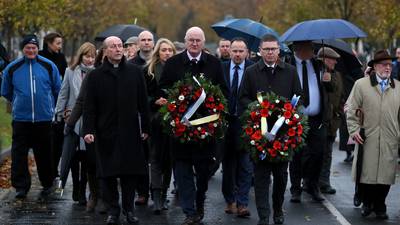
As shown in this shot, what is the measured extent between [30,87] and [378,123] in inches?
178

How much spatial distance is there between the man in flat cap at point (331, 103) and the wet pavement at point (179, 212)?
0.29 m

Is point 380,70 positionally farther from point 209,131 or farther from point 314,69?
point 209,131

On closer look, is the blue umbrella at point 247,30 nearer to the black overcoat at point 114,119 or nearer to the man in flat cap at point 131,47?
the man in flat cap at point 131,47

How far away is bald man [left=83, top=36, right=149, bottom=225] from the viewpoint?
1087cm

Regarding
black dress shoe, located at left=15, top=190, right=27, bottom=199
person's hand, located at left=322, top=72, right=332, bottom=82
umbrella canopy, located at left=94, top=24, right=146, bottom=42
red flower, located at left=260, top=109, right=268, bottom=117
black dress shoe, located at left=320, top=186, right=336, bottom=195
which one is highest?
umbrella canopy, located at left=94, top=24, right=146, bottom=42

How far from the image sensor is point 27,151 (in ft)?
43.4

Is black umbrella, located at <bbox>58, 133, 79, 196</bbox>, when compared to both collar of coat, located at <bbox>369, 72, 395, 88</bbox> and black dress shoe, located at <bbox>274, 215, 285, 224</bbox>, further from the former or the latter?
collar of coat, located at <bbox>369, 72, 395, 88</bbox>

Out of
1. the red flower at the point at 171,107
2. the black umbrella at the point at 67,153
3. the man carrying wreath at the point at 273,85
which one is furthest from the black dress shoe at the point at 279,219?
the black umbrella at the point at 67,153

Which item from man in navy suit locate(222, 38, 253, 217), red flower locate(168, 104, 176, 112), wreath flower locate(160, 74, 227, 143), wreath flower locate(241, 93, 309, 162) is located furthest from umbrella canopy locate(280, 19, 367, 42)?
red flower locate(168, 104, 176, 112)

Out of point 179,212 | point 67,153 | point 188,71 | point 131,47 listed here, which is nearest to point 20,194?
point 67,153

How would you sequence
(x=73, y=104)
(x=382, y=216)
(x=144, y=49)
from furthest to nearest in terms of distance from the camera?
(x=144, y=49) < (x=73, y=104) < (x=382, y=216)

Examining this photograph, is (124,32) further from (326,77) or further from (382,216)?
(382,216)

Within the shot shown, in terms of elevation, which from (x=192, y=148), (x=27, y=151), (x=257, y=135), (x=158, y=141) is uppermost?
(x=257, y=135)

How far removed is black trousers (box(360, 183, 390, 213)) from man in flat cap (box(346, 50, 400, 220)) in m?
0.01
